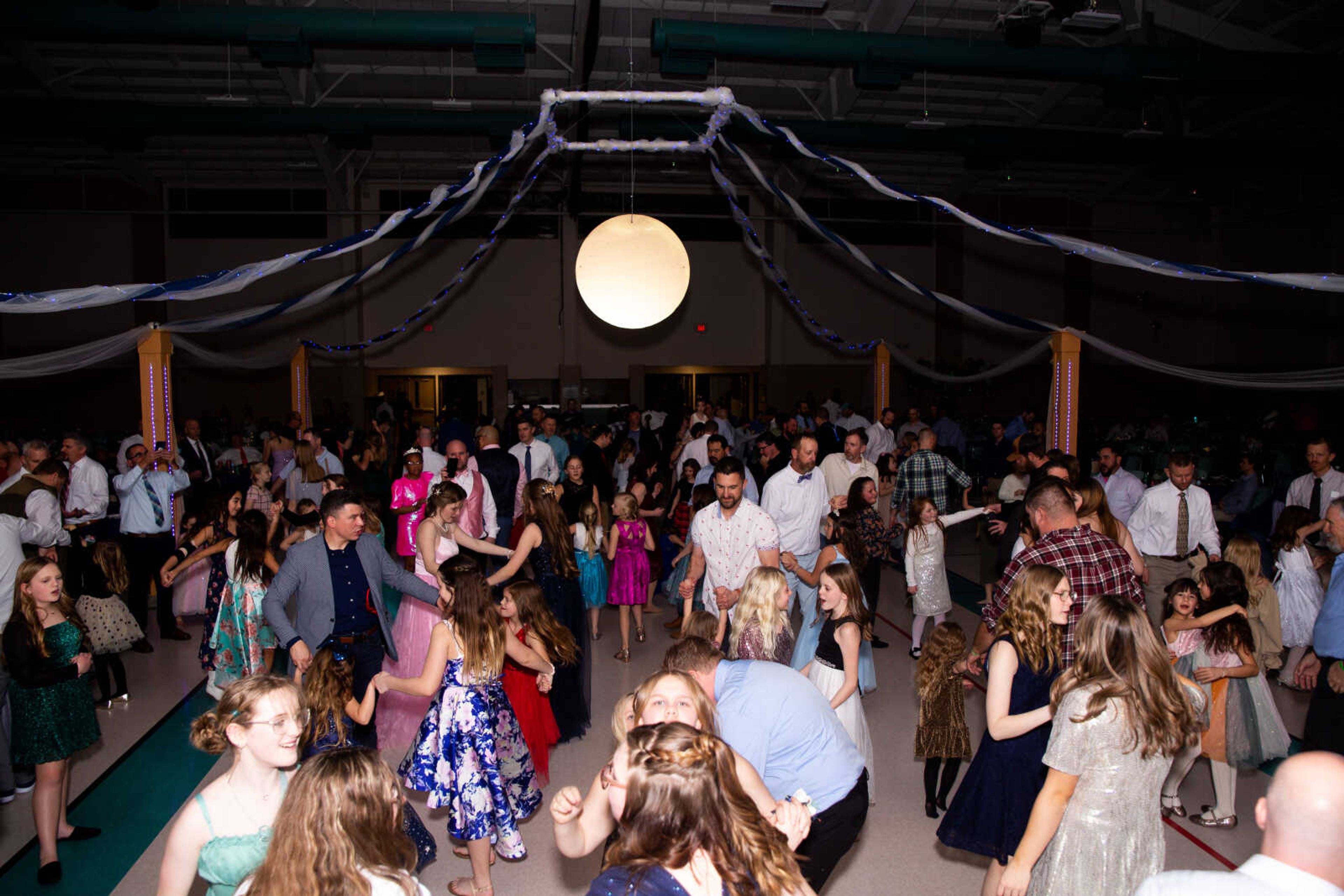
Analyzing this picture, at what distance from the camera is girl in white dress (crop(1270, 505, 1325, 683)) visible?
5.36 meters

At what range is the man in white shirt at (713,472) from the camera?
6.39 meters

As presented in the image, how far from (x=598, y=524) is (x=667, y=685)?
4109mm

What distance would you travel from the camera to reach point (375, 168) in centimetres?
1606

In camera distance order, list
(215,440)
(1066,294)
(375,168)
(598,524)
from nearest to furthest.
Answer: (598,524), (215,440), (375,168), (1066,294)

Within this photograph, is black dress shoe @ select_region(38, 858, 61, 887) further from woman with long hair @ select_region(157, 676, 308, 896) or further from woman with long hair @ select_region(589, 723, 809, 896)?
woman with long hair @ select_region(589, 723, 809, 896)

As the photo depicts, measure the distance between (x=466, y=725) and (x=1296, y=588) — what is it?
495cm

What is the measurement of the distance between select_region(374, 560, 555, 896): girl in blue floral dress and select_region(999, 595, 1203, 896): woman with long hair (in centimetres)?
175

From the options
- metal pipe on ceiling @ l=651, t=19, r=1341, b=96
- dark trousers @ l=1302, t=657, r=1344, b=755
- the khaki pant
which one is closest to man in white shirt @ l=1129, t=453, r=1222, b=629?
the khaki pant

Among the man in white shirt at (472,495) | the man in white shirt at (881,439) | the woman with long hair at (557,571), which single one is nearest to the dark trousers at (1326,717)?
the woman with long hair at (557,571)

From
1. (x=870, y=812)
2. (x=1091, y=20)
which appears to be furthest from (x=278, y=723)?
(x=1091, y=20)

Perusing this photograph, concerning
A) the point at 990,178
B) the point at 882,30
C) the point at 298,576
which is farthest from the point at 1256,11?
the point at 298,576

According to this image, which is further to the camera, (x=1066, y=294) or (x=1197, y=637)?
(x=1066, y=294)

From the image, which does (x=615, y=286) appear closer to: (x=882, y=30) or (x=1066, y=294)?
(x=882, y=30)

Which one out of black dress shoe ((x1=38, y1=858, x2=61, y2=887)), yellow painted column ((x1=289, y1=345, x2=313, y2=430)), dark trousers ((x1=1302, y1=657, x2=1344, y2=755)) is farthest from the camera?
yellow painted column ((x1=289, y1=345, x2=313, y2=430))
